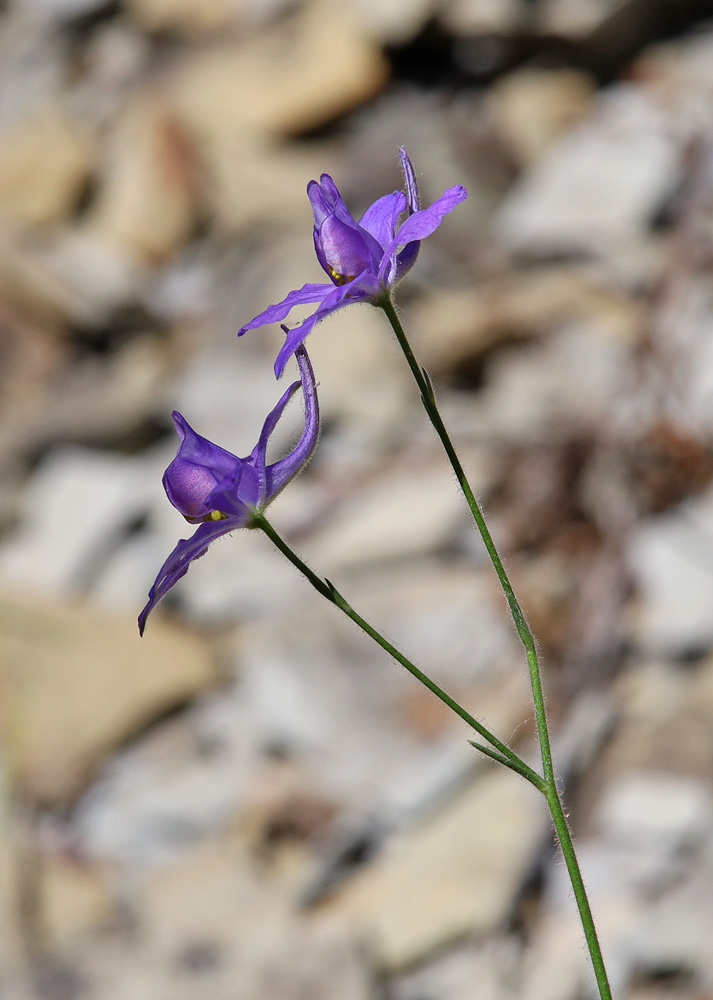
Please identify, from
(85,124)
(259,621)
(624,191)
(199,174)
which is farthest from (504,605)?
(85,124)

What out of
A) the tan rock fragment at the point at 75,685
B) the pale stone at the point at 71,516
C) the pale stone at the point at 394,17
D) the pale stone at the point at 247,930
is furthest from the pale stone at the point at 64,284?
the pale stone at the point at 247,930

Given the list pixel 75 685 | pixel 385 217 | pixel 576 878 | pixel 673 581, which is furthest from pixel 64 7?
pixel 576 878

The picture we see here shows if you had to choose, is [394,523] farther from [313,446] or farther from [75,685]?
[313,446]


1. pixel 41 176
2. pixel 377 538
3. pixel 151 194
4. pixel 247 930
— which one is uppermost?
pixel 41 176

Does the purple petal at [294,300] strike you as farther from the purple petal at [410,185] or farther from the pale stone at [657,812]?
the pale stone at [657,812]

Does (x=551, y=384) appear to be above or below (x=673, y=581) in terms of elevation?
above

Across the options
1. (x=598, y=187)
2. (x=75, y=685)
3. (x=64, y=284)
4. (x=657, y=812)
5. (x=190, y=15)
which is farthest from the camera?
(x=190, y=15)

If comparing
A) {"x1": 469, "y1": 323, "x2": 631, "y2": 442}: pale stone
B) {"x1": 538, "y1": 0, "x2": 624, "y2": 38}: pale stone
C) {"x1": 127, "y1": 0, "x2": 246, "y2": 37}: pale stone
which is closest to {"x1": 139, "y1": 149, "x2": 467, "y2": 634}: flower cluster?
{"x1": 469, "y1": 323, "x2": 631, "y2": 442}: pale stone

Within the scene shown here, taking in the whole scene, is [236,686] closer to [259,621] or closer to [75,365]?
[259,621]
